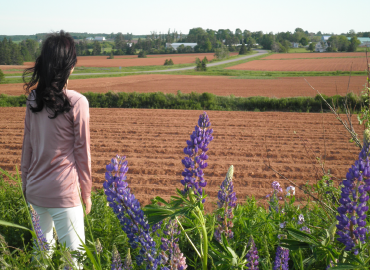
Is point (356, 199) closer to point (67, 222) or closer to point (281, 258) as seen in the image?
point (281, 258)

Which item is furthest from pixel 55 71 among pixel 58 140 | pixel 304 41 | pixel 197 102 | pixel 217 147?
pixel 304 41

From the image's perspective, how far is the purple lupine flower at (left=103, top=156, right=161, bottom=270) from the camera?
4.31 ft

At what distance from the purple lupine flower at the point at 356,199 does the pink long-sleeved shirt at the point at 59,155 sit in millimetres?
1853

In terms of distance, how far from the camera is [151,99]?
20.0 meters

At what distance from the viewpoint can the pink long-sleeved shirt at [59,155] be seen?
2355 mm

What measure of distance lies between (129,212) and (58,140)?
1332mm

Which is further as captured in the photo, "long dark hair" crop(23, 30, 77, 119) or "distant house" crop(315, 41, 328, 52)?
"distant house" crop(315, 41, 328, 52)

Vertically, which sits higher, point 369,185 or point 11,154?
point 369,185

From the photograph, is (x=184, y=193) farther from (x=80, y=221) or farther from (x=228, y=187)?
(x=80, y=221)

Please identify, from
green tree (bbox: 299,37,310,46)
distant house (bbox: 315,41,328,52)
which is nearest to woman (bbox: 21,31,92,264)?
distant house (bbox: 315,41,328,52)

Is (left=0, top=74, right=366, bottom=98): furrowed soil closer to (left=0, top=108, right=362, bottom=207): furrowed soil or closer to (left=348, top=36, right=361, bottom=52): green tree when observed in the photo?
(left=0, top=108, right=362, bottom=207): furrowed soil

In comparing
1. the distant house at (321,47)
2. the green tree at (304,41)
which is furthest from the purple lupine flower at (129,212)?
the green tree at (304,41)

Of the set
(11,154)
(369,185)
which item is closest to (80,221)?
(369,185)

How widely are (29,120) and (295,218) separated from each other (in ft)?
7.53
